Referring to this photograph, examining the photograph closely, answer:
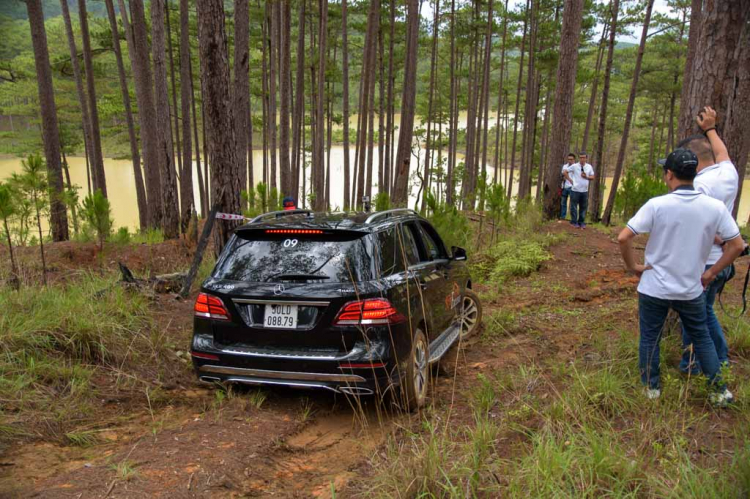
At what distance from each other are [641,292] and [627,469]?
1.53m

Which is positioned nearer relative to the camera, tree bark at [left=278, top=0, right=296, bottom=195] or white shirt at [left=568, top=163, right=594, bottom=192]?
white shirt at [left=568, top=163, right=594, bottom=192]

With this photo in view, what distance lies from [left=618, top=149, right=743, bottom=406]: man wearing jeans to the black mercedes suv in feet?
4.92

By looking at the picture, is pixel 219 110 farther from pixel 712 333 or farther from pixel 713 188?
pixel 712 333

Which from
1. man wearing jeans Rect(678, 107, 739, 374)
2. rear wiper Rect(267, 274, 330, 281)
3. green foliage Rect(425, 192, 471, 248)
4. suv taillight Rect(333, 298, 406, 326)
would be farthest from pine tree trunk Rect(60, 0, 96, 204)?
man wearing jeans Rect(678, 107, 739, 374)

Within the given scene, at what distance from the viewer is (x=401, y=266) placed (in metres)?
4.32

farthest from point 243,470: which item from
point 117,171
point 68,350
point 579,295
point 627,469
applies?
point 117,171

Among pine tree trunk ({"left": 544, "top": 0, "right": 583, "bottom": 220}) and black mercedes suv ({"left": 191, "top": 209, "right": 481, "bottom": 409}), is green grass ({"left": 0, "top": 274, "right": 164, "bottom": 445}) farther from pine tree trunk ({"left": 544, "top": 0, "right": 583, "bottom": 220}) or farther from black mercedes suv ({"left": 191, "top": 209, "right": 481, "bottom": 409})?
pine tree trunk ({"left": 544, "top": 0, "right": 583, "bottom": 220})

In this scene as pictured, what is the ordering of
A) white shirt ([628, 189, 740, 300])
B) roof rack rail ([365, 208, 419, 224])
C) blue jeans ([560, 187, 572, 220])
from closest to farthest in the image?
white shirt ([628, 189, 740, 300]) → roof rack rail ([365, 208, 419, 224]) → blue jeans ([560, 187, 572, 220])

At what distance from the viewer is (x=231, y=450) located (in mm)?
3336

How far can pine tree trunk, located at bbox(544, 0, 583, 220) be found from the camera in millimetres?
13500

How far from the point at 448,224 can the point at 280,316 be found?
7130 millimetres

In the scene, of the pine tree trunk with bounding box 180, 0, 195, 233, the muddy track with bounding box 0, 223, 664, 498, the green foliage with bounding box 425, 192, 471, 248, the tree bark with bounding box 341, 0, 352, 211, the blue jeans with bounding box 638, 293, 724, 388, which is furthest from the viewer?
the tree bark with bounding box 341, 0, 352, 211

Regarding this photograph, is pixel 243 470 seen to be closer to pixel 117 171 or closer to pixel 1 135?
pixel 1 135

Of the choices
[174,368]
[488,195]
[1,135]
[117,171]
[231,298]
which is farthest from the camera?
[117,171]
